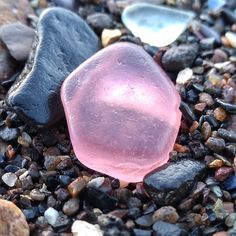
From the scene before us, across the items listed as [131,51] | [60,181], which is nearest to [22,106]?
[60,181]

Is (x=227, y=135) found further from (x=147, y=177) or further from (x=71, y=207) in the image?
(x=71, y=207)

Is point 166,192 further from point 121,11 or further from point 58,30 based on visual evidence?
point 121,11

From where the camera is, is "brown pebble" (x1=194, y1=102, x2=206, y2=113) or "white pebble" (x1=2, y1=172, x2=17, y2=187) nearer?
"white pebble" (x1=2, y1=172, x2=17, y2=187)

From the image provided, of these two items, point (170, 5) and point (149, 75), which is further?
point (170, 5)

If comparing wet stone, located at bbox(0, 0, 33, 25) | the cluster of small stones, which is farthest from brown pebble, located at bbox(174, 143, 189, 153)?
wet stone, located at bbox(0, 0, 33, 25)

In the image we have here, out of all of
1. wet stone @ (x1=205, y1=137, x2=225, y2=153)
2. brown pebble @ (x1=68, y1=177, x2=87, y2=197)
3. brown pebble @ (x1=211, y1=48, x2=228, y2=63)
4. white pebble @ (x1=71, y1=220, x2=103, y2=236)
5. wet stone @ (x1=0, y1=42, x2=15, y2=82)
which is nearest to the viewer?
white pebble @ (x1=71, y1=220, x2=103, y2=236)

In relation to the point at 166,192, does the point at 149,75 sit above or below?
above

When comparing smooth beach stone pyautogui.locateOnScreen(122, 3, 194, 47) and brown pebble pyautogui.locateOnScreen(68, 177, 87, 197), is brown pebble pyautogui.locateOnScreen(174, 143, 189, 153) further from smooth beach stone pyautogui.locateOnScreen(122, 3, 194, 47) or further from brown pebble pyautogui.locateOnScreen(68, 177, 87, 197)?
smooth beach stone pyautogui.locateOnScreen(122, 3, 194, 47)
